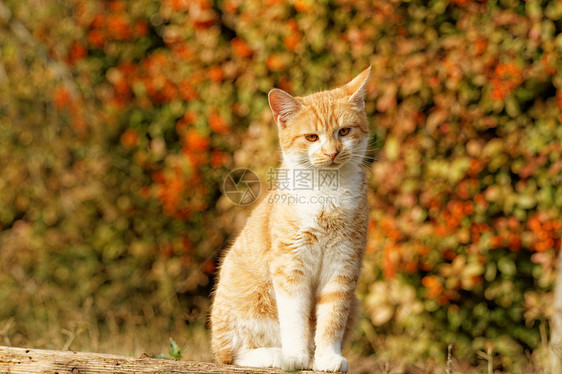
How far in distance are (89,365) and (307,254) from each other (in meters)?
1.01

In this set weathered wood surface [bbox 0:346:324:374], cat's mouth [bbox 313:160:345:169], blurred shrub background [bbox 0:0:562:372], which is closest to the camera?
weathered wood surface [bbox 0:346:324:374]

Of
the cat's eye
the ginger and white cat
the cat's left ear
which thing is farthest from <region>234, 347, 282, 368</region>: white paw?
the cat's left ear

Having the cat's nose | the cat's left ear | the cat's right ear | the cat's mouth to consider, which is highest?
the cat's left ear

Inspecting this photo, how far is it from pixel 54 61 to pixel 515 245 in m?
4.37

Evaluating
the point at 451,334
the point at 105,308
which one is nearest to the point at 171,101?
the point at 105,308

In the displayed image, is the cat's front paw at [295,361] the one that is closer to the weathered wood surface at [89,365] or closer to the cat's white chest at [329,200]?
the weathered wood surface at [89,365]

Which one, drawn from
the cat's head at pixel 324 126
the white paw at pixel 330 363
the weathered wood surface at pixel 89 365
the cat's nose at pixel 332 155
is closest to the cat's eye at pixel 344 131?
the cat's head at pixel 324 126

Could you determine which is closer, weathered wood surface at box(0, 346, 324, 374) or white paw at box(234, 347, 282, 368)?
weathered wood surface at box(0, 346, 324, 374)

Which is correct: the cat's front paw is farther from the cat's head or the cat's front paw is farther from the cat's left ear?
the cat's left ear

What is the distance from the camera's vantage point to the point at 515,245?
3.89 metres

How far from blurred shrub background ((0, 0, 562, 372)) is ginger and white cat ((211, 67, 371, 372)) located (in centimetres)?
46

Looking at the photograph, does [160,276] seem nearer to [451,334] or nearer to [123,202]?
[123,202]

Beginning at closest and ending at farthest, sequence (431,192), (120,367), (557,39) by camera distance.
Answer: (120,367), (557,39), (431,192)

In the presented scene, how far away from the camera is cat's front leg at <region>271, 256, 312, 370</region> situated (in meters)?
2.43
